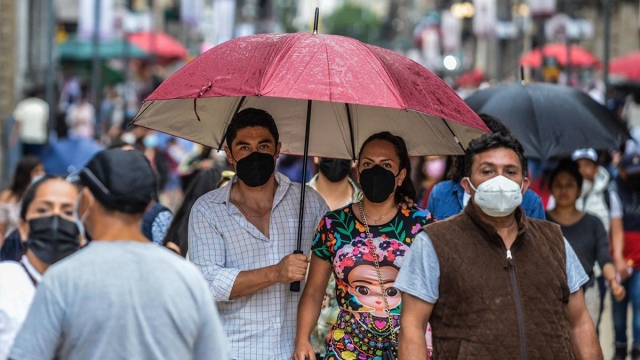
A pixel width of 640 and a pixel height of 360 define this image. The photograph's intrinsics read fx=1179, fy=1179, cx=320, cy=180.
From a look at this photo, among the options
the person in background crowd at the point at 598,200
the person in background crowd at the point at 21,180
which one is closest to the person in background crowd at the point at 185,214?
the person in background crowd at the point at 21,180

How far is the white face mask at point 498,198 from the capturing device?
4570 mm

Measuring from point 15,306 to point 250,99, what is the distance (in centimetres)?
220

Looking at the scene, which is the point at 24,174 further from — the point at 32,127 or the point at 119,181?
the point at 32,127

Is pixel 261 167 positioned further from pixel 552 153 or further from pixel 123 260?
pixel 552 153

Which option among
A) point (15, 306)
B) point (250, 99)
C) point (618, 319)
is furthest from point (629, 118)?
point (15, 306)

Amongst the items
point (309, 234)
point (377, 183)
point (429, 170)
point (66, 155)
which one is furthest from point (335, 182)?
point (66, 155)

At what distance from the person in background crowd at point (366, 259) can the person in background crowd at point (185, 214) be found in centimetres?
139

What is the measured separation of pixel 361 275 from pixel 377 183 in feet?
1.42

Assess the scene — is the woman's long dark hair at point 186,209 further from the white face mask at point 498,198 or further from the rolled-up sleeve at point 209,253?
the white face mask at point 498,198

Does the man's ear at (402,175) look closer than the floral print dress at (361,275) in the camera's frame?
No

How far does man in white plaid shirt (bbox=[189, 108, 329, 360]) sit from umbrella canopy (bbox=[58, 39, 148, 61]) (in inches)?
927

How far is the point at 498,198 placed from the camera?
15.0 ft

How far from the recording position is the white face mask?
457cm

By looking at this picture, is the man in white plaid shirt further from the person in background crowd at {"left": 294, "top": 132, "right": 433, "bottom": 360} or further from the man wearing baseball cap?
the man wearing baseball cap
